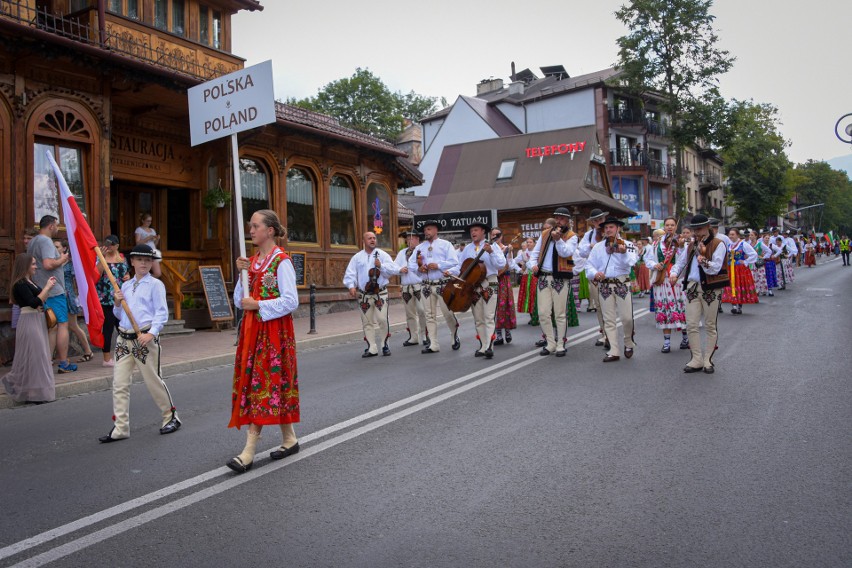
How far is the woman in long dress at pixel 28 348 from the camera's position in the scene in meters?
7.82

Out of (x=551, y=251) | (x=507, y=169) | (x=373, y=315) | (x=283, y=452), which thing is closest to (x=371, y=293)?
(x=373, y=315)

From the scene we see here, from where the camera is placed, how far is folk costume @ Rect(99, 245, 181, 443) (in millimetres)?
6059

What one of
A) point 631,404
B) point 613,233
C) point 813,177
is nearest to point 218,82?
point 613,233

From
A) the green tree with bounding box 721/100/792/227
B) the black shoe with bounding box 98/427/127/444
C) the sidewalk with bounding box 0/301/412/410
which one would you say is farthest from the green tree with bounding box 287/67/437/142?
the black shoe with bounding box 98/427/127/444

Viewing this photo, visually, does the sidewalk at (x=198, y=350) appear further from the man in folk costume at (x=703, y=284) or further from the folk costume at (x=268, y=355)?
the man in folk costume at (x=703, y=284)

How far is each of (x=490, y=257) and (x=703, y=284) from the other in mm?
3289

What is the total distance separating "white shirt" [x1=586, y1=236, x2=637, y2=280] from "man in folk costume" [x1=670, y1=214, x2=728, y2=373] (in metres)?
1.12

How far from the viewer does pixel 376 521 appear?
3.88m

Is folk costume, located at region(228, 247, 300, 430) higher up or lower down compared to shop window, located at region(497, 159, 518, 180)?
lower down

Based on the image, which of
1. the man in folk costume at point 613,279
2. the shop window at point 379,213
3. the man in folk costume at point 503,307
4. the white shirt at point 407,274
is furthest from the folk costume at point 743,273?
the shop window at point 379,213

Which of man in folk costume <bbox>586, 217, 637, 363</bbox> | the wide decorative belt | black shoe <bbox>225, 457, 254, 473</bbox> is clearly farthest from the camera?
man in folk costume <bbox>586, 217, 637, 363</bbox>

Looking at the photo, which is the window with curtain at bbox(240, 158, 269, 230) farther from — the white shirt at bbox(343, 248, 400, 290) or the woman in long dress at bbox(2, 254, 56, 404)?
the woman in long dress at bbox(2, 254, 56, 404)

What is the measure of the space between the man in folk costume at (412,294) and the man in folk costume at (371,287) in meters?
0.40

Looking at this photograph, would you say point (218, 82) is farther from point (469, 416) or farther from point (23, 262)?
point (469, 416)
